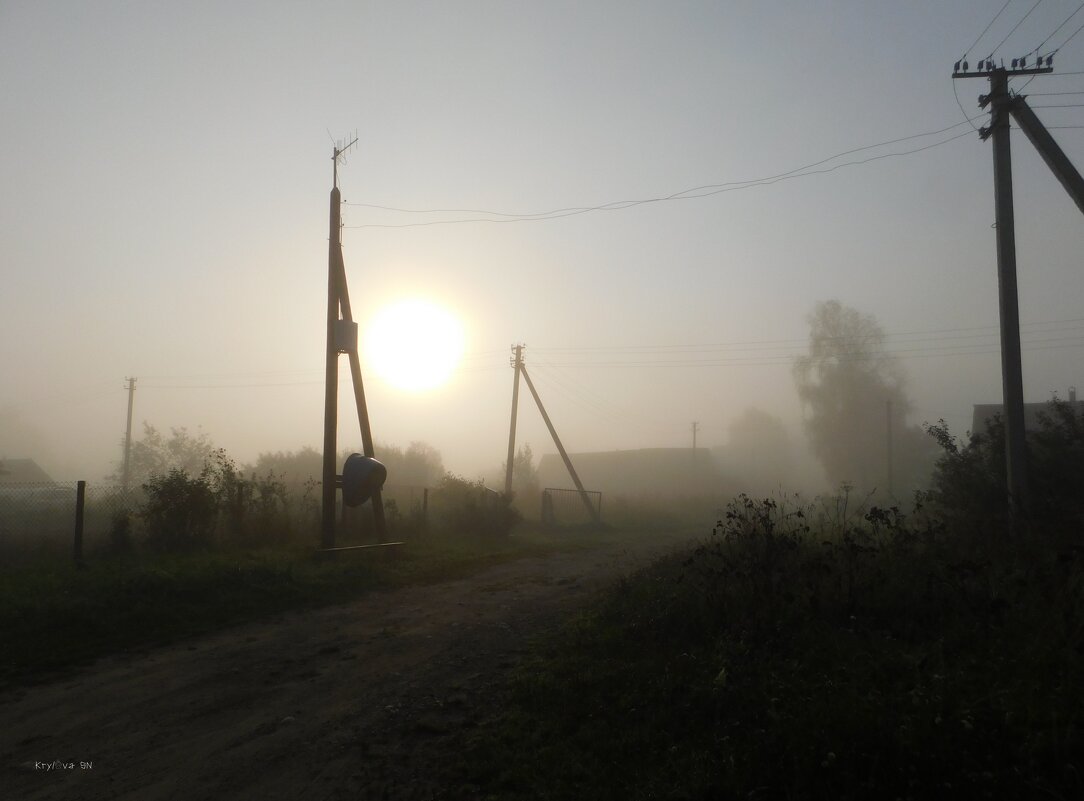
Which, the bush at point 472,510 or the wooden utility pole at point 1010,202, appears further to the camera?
the bush at point 472,510

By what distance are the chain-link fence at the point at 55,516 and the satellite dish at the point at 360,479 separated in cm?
416

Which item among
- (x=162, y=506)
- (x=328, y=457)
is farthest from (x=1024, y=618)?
(x=162, y=506)

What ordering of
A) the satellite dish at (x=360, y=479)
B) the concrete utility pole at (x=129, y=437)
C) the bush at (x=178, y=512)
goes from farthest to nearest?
the concrete utility pole at (x=129, y=437), the satellite dish at (x=360, y=479), the bush at (x=178, y=512)

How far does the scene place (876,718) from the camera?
13.2 feet

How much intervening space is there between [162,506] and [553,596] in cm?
860

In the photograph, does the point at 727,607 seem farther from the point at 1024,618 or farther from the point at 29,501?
the point at 29,501

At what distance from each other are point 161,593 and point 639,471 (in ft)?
255

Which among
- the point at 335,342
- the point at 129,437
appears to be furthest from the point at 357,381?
the point at 129,437

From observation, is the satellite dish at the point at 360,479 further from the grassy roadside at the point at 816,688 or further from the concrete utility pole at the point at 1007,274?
the concrete utility pole at the point at 1007,274

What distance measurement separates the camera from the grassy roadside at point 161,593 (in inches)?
305

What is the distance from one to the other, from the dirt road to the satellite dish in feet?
20.4

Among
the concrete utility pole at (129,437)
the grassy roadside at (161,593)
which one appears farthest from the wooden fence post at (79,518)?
the concrete utility pole at (129,437)

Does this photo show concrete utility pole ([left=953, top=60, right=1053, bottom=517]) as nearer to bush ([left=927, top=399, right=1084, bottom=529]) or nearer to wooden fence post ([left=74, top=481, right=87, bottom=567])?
bush ([left=927, top=399, right=1084, bottom=529])

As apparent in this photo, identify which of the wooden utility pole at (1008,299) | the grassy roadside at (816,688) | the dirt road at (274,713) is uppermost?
the wooden utility pole at (1008,299)
